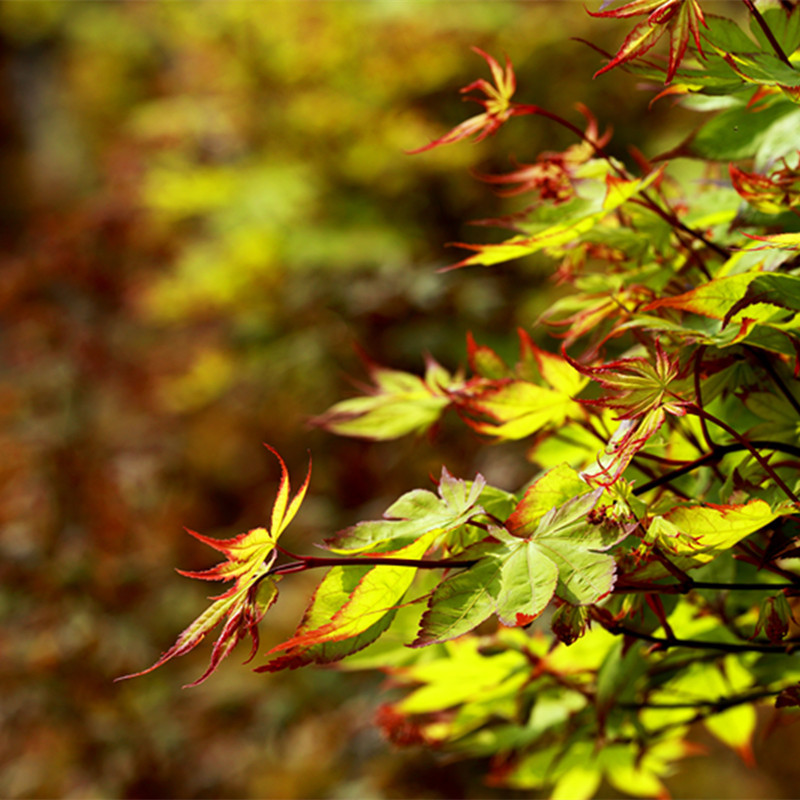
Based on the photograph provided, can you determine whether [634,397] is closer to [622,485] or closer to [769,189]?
[622,485]

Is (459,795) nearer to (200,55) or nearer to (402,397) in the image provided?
(402,397)

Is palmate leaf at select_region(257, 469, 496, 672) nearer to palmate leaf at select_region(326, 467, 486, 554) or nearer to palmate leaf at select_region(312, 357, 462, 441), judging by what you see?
palmate leaf at select_region(326, 467, 486, 554)

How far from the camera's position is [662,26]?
1.10ft

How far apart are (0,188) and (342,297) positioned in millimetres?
3645

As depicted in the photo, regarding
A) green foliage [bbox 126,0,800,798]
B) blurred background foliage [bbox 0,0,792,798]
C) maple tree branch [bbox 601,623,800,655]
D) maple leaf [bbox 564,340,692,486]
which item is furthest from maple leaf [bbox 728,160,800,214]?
blurred background foliage [bbox 0,0,792,798]

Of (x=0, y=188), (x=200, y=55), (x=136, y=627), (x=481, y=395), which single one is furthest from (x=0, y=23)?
(x=481, y=395)

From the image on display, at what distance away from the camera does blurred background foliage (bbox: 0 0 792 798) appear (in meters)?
1.80

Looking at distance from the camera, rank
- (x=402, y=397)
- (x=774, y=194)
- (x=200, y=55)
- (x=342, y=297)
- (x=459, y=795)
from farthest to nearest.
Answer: (x=200, y=55) < (x=342, y=297) < (x=459, y=795) < (x=402, y=397) < (x=774, y=194)

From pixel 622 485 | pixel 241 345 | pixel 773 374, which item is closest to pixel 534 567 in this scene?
pixel 622 485

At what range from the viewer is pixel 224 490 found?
3389mm

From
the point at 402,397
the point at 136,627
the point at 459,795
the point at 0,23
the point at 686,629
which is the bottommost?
the point at 459,795

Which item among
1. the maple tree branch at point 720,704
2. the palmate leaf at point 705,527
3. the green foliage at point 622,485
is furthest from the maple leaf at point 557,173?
the maple tree branch at point 720,704

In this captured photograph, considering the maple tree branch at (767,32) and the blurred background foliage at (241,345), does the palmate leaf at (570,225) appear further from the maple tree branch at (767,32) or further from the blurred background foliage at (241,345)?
the blurred background foliage at (241,345)

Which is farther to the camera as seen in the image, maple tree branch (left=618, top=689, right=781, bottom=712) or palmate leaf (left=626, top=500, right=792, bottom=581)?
maple tree branch (left=618, top=689, right=781, bottom=712)
